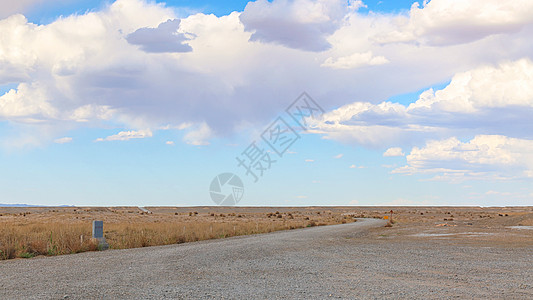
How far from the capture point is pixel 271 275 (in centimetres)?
1462

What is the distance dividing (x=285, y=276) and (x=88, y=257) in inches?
346

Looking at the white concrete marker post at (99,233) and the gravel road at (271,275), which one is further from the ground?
the white concrete marker post at (99,233)

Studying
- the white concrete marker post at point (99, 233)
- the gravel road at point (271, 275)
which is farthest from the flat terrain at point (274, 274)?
the white concrete marker post at point (99, 233)

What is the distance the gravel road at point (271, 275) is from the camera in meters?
11.6

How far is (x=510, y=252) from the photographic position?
22.0 meters

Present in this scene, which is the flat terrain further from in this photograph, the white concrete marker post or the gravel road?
the white concrete marker post

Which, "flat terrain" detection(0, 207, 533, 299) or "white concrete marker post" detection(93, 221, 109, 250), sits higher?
"white concrete marker post" detection(93, 221, 109, 250)

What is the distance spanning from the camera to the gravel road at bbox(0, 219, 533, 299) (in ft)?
37.9

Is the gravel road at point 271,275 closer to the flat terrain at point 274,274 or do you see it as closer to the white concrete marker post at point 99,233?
the flat terrain at point 274,274

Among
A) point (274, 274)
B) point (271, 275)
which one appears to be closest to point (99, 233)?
point (274, 274)

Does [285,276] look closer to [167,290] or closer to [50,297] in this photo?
[167,290]

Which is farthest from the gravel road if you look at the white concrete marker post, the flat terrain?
the white concrete marker post

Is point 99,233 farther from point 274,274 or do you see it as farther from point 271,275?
point 271,275

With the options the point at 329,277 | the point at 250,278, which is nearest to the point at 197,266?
the point at 250,278
